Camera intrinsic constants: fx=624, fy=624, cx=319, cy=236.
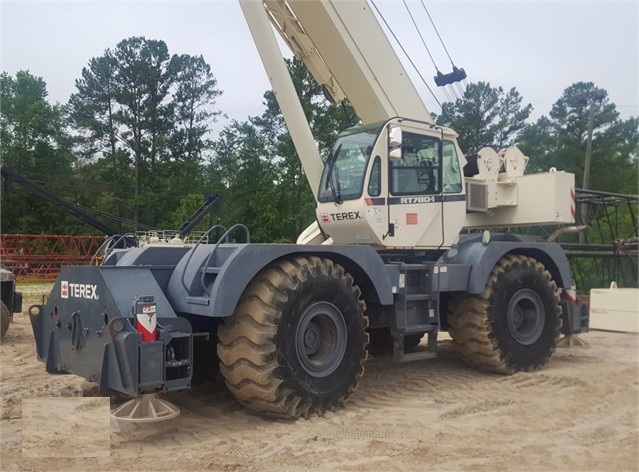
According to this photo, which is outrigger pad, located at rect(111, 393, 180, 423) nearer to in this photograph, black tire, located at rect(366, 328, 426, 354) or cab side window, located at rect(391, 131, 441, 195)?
cab side window, located at rect(391, 131, 441, 195)

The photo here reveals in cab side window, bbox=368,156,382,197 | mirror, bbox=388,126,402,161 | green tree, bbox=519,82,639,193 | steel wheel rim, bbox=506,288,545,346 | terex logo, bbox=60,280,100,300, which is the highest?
green tree, bbox=519,82,639,193

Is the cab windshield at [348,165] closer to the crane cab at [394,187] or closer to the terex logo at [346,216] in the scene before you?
the crane cab at [394,187]

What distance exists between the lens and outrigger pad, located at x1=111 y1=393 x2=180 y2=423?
4.90m

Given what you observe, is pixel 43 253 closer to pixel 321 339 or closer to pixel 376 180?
pixel 376 180

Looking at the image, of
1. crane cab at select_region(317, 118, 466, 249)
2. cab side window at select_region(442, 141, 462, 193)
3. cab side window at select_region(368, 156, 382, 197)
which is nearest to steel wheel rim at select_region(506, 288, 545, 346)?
crane cab at select_region(317, 118, 466, 249)

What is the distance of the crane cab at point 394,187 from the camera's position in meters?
7.00

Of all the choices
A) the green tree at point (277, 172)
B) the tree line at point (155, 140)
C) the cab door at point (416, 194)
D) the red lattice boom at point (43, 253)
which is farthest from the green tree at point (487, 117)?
the cab door at point (416, 194)

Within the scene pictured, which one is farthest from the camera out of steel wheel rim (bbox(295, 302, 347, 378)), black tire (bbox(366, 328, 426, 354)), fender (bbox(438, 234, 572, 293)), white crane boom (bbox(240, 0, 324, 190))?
black tire (bbox(366, 328, 426, 354))

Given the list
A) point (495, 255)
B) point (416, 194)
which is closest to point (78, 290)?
point (416, 194)

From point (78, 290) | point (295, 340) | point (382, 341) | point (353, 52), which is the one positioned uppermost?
point (353, 52)

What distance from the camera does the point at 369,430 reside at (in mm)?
5324

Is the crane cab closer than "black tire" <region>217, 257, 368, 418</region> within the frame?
No

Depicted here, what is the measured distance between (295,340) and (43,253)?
28.9 metres

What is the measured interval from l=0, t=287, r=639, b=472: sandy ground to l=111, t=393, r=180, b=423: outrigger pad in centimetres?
20
